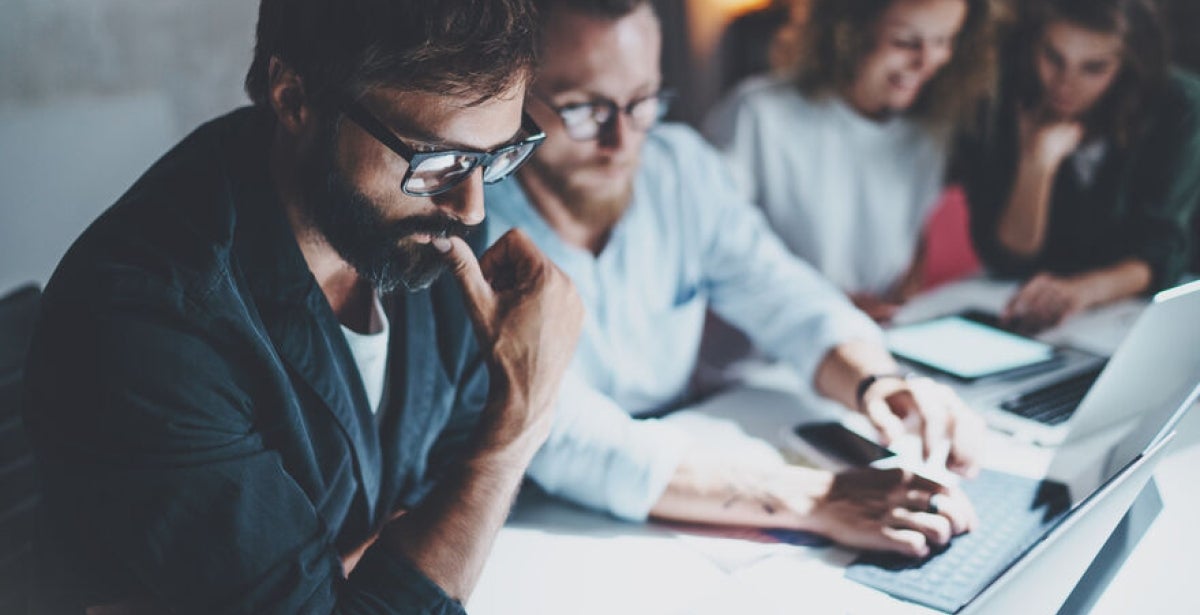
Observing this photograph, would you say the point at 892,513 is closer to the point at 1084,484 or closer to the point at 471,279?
the point at 1084,484

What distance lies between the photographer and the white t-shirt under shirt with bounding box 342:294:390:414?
1139 millimetres

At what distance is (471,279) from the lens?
110 centimetres

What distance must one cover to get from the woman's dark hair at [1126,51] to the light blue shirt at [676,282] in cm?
97

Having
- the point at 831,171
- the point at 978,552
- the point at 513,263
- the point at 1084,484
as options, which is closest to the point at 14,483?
the point at 513,263

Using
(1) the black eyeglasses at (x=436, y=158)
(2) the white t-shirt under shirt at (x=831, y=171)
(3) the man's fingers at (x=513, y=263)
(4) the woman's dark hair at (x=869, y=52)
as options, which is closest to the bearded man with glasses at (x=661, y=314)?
(1) the black eyeglasses at (x=436, y=158)

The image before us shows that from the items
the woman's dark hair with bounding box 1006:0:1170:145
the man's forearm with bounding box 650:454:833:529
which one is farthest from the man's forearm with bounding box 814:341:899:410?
the woman's dark hair with bounding box 1006:0:1170:145

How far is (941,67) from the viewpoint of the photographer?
7.28 feet

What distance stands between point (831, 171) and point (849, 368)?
936mm

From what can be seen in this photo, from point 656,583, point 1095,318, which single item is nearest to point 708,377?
point 1095,318

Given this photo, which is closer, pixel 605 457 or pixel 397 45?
pixel 397 45

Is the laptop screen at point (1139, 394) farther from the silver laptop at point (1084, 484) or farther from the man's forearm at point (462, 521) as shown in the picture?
the man's forearm at point (462, 521)

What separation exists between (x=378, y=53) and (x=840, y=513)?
2.56 feet

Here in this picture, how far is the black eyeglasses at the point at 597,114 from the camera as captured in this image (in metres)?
1.49

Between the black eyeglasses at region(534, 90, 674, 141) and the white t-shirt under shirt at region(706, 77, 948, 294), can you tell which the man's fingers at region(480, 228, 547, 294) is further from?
the white t-shirt under shirt at region(706, 77, 948, 294)
